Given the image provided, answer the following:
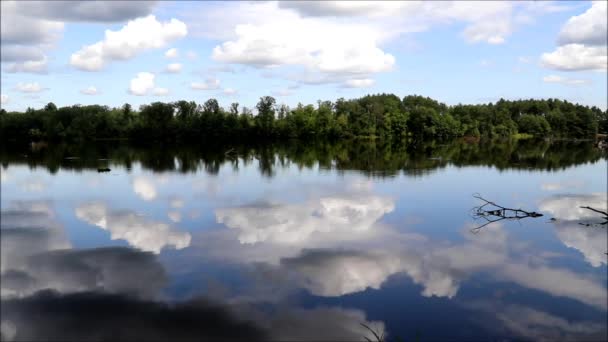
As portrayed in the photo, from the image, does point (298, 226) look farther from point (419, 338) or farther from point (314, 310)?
point (419, 338)

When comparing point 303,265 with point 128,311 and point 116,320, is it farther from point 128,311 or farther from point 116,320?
point 116,320

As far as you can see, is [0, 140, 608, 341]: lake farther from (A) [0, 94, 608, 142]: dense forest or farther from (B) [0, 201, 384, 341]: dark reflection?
(A) [0, 94, 608, 142]: dense forest

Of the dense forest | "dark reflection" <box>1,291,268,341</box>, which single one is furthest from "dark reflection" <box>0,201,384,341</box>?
the dense forest

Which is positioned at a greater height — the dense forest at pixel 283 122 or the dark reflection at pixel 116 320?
the dense forest at pixel 283 122

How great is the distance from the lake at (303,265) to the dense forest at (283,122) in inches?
3387

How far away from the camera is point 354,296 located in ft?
47.4

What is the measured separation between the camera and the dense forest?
11850 cm

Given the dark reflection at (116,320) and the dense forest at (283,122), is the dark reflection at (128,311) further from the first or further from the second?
the dense forest at (283,122)

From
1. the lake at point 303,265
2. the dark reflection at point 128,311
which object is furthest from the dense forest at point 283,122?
the dark reflection at point 128,311

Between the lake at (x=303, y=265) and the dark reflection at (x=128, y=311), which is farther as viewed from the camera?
the lake at (x=303, y=265)

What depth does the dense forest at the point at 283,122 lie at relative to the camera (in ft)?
389

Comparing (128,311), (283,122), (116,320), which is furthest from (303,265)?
(283,122)

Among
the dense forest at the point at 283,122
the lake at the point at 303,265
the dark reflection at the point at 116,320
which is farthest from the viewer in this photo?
the dense forest at the point at 283,122

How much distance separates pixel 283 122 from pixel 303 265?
352ft
